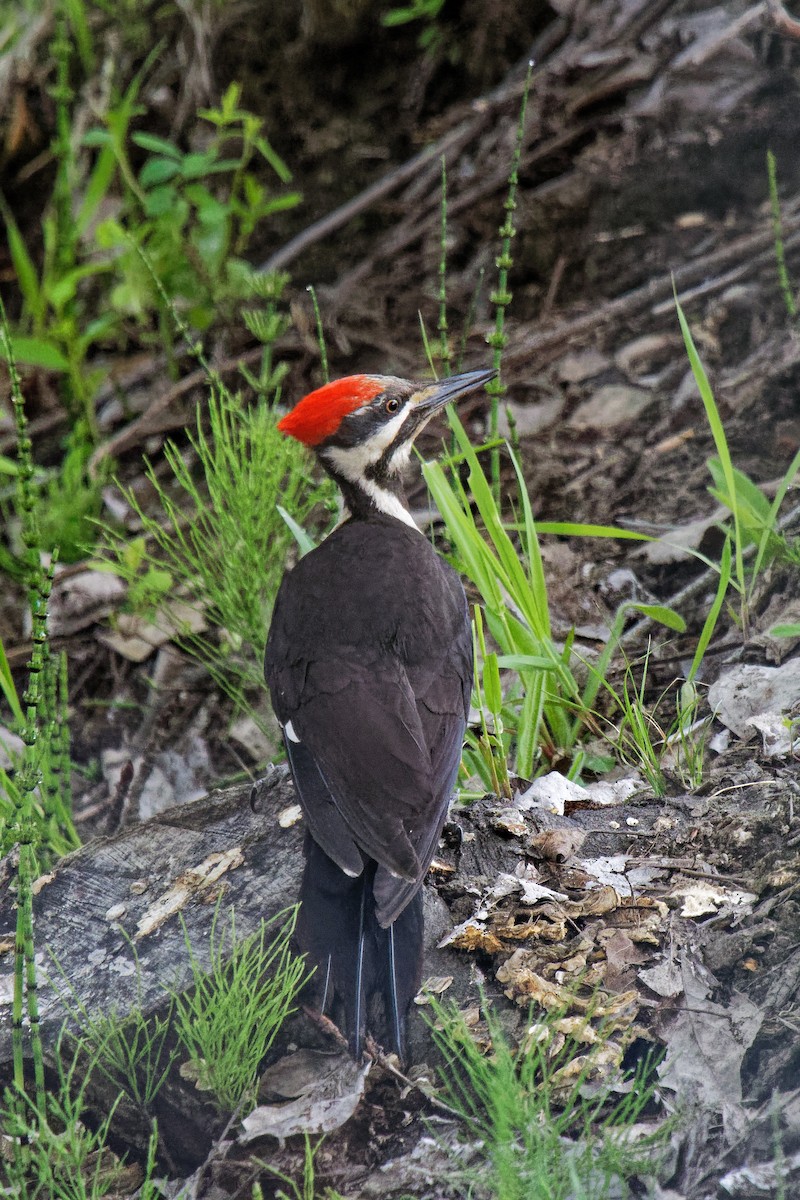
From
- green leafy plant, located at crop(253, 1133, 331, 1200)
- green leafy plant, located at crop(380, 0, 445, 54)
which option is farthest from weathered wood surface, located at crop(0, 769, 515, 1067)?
green leafy plant, located at crop(380, 0, 445, 54)

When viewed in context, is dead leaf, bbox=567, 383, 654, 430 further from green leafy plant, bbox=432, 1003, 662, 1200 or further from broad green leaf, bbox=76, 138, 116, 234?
green leafy plant, bbox=432, 1003, 662, 1200

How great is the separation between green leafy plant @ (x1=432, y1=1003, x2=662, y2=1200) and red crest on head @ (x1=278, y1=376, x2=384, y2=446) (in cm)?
174

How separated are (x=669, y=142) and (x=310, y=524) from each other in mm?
2307

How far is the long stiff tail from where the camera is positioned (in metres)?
2.52

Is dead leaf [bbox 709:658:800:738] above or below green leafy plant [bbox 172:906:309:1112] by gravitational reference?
below

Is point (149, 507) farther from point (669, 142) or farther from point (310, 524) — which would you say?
point (669, 142)

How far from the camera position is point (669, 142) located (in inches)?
214

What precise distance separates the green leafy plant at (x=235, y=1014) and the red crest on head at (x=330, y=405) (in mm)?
1507

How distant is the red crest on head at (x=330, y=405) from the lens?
3.55 meters

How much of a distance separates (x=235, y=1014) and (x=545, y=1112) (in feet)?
2.07

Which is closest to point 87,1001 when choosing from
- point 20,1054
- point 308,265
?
point 20,1054

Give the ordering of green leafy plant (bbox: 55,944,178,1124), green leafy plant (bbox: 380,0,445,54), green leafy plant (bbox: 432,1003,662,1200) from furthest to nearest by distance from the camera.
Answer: green leafy plant (bbox: 380,0,445,54)
green leafy plant (bbox: 55,944,178,1124)
green leafy plant (bbox: 432,1003,662,1200)

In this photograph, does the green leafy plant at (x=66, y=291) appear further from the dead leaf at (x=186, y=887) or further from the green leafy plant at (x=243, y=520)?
the dead leaf at (x=186, y=887)

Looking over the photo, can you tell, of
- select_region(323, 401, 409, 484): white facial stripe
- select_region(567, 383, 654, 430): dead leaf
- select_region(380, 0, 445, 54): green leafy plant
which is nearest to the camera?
select_region(323, 401, 409, 484): white facial stripe
